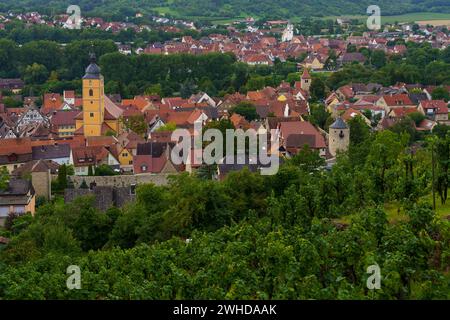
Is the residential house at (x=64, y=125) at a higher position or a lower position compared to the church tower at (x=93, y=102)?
lower

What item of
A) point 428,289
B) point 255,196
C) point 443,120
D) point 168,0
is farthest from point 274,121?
point 168,0

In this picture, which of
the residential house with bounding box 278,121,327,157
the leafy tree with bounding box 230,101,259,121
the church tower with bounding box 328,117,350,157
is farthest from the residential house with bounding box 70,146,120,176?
the leafy tree with bounding box 230,101,259,121

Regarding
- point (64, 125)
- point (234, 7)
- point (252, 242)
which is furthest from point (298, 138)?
point (234, 7)

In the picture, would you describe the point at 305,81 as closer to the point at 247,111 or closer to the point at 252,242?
the point at 247,111

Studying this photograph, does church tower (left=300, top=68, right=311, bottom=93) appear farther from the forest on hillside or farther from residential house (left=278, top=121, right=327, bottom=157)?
the forest on hillside

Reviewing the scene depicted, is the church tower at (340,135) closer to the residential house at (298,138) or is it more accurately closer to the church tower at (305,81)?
the residential house at (298,138)

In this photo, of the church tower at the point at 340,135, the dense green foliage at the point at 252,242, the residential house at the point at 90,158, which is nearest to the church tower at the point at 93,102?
the residential house at the point at 90,158
